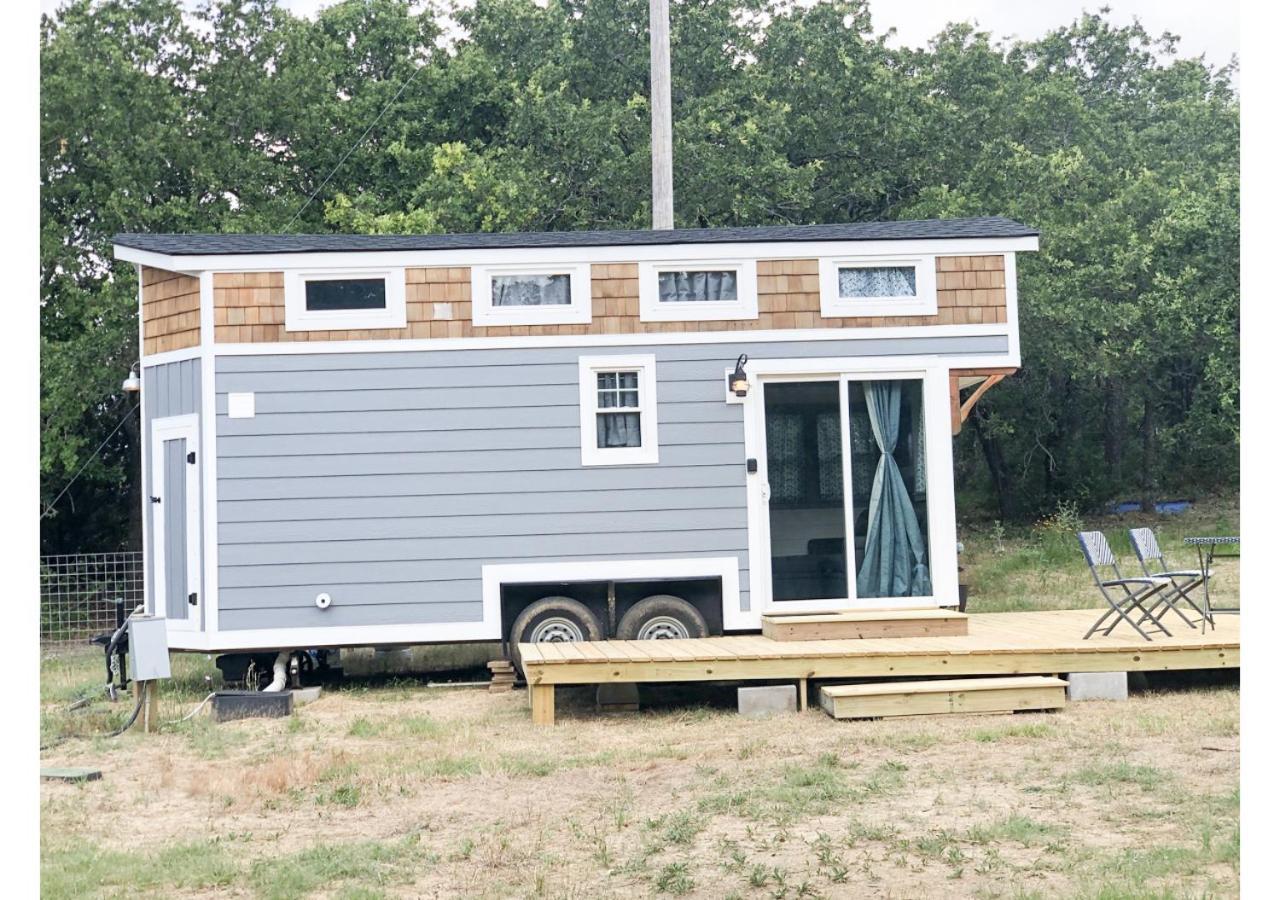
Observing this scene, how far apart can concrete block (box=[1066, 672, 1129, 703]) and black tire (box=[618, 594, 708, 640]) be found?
2685 mm

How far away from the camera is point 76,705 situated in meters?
9.54

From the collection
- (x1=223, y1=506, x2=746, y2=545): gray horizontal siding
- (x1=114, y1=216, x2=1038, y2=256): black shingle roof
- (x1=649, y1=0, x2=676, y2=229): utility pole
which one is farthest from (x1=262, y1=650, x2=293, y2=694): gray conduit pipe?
(x1=649, y1=0, x2=676, y2=229): utility pole

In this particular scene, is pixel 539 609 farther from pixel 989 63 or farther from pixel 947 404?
pixel 989 63

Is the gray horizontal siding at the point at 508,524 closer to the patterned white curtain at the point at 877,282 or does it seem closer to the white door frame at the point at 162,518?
the white door frame at the point at 162,518

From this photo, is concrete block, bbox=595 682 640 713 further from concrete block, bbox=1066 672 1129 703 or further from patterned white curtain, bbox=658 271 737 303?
patterned white curtain, bbox=658 271 737 303

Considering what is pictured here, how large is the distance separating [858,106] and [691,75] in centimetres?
261

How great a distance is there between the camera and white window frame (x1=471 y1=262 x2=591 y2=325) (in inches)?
388

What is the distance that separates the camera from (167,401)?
396 inches

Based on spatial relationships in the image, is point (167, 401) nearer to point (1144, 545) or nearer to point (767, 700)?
point (767, 700)

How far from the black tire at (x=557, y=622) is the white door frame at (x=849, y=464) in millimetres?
1172

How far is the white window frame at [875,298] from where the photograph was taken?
989 centimetres

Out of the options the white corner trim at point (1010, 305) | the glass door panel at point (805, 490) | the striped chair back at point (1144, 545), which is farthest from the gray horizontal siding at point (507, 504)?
the striped chair back at point (1144, 545)

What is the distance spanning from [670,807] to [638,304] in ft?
15.8

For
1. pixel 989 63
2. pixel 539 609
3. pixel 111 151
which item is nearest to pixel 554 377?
pixel 539 609
